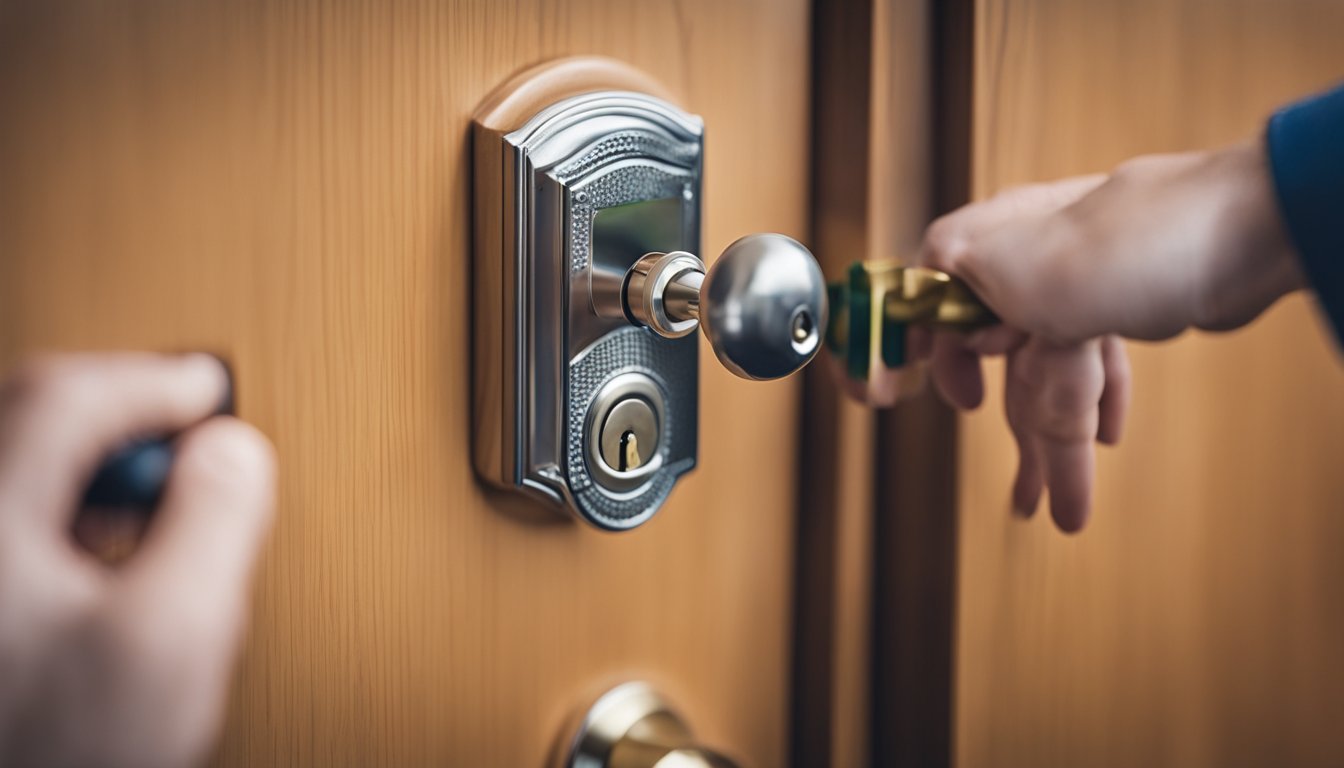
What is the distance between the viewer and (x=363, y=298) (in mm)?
279

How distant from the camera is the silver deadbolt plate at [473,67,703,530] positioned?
297 mm

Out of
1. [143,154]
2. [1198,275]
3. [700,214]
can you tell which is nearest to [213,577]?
[143,154]

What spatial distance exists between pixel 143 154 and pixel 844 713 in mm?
348

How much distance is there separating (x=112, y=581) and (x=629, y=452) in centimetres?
16

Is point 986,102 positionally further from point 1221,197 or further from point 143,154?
point 143,154

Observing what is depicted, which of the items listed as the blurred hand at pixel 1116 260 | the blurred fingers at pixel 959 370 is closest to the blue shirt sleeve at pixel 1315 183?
the blurred hand at pixel 1116 260

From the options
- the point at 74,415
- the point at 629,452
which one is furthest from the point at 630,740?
the point at 74,415

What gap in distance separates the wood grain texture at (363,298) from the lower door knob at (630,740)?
0.4 inches

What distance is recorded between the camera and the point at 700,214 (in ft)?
1.15

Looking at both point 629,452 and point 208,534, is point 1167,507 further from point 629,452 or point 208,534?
point 208,534

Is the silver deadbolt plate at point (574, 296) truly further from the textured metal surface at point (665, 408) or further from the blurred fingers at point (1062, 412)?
the blurred fingers at point (1062, 412)

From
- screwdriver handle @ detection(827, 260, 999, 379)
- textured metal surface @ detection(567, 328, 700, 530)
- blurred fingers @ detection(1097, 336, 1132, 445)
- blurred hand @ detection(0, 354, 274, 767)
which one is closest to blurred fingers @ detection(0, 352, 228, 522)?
blurred hand @ detection(0, 354, 274, 767)

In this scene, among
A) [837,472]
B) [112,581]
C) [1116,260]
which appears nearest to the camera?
[112,581]

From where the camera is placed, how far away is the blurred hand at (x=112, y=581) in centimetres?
19
